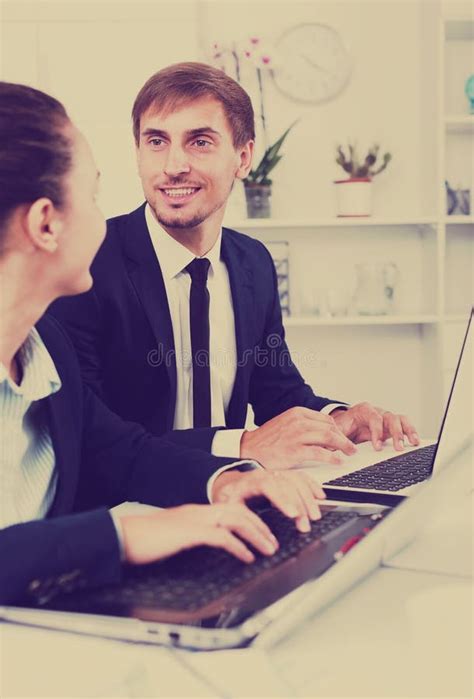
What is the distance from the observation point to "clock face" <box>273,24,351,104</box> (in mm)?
3943

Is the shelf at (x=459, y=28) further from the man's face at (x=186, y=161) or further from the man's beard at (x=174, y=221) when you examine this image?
the man's beard at (x=174, y=221)

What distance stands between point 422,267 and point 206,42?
4.72 ft

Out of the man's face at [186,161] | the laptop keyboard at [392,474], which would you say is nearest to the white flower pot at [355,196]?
the man's face at [186,161]

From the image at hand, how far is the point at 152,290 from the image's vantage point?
6.17 ft

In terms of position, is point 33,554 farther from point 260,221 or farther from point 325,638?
point 260,221

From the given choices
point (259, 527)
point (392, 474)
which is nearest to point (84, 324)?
point (392, 474)

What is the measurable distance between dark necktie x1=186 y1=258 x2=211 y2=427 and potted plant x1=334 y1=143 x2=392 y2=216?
1869 mm

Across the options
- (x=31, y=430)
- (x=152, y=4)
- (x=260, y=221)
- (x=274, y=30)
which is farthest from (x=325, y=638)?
(x=274, y=30)

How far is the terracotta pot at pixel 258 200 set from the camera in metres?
3.73

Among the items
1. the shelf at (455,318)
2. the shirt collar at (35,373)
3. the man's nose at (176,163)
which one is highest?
the man's nose at (176,163)

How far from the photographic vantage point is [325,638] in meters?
0.76

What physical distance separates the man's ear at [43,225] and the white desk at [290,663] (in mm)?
452

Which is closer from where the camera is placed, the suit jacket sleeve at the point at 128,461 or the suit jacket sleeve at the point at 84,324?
the suit jacket sleeve at the point at 128,461

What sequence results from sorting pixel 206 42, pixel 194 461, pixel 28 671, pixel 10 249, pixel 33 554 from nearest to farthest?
pixel 28 671 < pixel 33 554 < pixel 10 249 < pixel 194 461 < pixel 206 42
